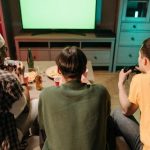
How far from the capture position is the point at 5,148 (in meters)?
1.32

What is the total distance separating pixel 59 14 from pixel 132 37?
1.09 meters

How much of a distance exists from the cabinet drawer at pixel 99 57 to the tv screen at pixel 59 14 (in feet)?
1.23

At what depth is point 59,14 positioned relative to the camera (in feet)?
10.6

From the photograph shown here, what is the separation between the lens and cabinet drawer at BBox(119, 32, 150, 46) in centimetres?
321

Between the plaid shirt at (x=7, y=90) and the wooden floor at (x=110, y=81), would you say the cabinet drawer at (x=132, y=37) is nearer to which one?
the wooden floor at (x=110, y=81)

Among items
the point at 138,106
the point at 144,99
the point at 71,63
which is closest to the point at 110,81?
the point at 138,106

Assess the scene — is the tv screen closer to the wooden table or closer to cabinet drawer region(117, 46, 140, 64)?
cabinet drawer region(117, 46, 140, 64)

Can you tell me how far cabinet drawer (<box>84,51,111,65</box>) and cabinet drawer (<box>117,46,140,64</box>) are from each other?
0.58ft

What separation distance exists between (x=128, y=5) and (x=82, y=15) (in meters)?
0.65

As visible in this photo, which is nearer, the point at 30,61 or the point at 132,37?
the point at 30,61

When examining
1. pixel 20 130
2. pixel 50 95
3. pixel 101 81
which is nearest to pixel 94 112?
pixel 50 95

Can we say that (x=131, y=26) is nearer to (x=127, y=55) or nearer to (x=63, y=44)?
(x=127, y=55)

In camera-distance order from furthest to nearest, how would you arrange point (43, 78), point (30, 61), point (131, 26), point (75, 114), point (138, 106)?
→ point (131, 26), point (30, 61), point (43, 78), point (138, 106), point (75, 114)

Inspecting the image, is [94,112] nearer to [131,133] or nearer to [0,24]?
[131,133]
